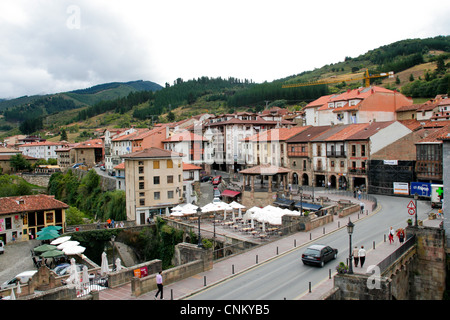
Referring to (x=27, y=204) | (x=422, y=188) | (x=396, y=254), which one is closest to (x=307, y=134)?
(x=422, y=188)

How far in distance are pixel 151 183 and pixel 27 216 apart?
15.7 metres

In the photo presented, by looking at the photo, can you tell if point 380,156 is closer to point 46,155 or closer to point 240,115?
point 240,115

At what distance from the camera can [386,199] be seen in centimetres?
4216

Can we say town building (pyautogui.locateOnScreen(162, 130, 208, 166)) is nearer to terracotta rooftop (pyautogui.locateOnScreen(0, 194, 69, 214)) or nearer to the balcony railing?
terracotta rooftop (pyautogui.locateOnScreen(0, 194, 69, 214))

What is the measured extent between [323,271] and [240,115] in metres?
65.9

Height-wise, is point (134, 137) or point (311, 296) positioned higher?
point (134, 137)

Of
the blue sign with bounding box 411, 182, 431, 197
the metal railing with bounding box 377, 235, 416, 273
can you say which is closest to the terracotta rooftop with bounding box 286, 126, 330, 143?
the blue sign with bounding box 411, 182, 431, 197

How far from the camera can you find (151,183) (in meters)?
47.0

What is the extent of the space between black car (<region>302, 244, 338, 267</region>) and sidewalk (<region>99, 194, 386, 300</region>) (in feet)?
6.25

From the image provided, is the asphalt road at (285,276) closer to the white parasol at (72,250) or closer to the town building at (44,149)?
the white parasol at (72,250)

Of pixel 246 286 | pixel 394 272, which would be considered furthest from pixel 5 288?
pixel 394 272

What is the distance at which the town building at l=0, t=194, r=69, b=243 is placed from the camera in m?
42.2

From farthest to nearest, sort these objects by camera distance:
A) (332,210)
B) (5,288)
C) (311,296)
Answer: (332,210) < (5,288) < (311,296)

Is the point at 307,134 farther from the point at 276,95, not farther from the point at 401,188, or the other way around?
the point at 276,95
